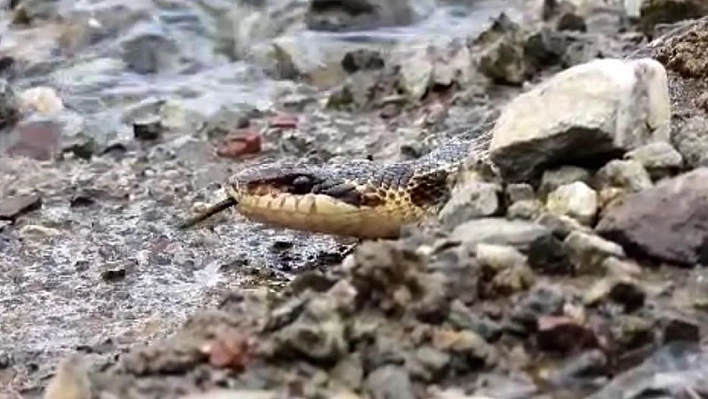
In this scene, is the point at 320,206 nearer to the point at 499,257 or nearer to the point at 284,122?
the point at 499,257

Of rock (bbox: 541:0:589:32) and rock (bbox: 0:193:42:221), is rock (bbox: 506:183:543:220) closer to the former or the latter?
rock (bbox: 0:193:42:221)

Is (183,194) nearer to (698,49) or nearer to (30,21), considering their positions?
(698,49)

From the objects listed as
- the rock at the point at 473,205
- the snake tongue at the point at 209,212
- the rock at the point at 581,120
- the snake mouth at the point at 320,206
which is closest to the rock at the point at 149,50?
the snake tongue at the point at 209,212

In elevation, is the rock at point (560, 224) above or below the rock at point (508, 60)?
above

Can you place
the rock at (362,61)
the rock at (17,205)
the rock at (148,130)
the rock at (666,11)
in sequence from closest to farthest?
1. the rock at (17,205)
2. the rock at (148,130)
3. the rock at (666,11)
4. the rock at (362,61)

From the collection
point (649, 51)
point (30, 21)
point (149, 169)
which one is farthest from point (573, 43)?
point (30, 21)

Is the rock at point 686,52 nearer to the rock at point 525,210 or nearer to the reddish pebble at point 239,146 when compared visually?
the rock at point 525,210

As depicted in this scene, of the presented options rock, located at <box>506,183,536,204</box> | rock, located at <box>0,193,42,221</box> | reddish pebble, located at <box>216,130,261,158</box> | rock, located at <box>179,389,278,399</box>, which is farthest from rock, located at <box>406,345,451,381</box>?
reddish pebble, located at <box>216,130,261,158</box>

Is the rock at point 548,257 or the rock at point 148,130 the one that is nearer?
the rock at point 548,257
